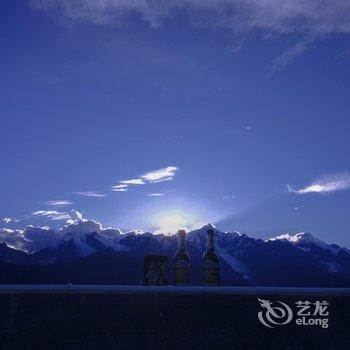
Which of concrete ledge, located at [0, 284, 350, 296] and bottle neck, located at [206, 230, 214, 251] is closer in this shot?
concrete ledge, located at [0, 284, 350, 296]

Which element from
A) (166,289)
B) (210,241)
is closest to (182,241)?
(210,241)

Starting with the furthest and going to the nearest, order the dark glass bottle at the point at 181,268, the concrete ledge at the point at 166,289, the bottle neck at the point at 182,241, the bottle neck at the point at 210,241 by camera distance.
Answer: the bottle neck at the point at 182,241, the bottle neck at the point at 210,241, the dark glass bottle at the point at 181,268, the concrete ledge at the point at 166,289

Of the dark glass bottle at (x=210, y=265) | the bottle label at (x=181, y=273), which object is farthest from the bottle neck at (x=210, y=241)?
the bottle label at (x=181, y=273)

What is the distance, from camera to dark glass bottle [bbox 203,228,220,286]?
508 centimetres

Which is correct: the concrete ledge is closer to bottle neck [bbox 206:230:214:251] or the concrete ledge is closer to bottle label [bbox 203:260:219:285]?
bottle label [bbox 203:260:219:285]

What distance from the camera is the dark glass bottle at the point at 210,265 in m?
5.08

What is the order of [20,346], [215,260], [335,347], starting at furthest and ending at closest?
1. [215,260]
2. [335,347]
3. [20,346]

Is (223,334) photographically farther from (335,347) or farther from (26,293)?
(26,293)

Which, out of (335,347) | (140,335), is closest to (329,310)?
(335,347)

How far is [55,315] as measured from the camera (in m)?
3.60

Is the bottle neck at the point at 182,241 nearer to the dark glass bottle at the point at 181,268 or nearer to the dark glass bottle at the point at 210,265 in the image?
the dark glass bottle at the point at 181,268

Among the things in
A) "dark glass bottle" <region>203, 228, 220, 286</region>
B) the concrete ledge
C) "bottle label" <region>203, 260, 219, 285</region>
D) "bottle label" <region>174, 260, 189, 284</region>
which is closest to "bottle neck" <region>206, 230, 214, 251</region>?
"dark glass bottle" <region>203, 228, 220, 286</region>

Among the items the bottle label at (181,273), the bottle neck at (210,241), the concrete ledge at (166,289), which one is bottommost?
the concrete ledge at (166,289)

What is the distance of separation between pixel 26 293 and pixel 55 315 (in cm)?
24
